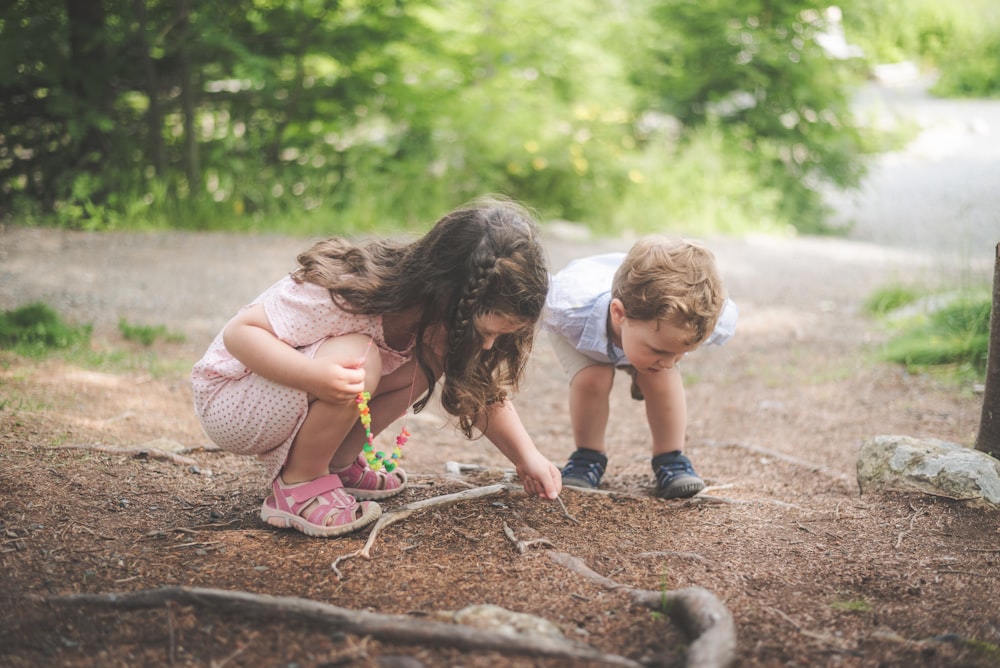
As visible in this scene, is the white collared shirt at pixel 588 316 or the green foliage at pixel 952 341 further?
the green foliage at pixel 952 341

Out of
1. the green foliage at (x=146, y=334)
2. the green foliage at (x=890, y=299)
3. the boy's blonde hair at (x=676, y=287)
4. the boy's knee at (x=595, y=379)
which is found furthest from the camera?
the green foliage at (x=890, y=299)

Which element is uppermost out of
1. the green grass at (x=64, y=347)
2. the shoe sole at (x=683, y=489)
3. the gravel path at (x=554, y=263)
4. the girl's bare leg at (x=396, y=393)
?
the girl's bare leg at (x=396, y=393)

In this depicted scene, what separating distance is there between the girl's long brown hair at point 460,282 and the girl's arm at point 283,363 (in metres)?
0.18

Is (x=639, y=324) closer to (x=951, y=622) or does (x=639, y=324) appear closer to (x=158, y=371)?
(x=951, y=622)

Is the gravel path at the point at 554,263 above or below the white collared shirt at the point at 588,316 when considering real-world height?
below

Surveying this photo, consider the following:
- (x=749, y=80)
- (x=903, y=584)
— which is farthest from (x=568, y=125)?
(x=903, y=584)

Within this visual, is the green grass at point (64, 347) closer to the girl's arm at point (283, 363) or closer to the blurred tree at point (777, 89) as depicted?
the girl's arm at point (283, 363)

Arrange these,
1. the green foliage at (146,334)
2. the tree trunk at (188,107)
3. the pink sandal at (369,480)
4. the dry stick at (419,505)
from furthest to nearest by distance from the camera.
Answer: the tree trunk at (188,107) < the green foliage at (146,334) < the pink sandal at (369,480) < the dry stick at (419,505)

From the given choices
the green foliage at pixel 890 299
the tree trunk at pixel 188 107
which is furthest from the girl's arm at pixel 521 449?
the tree trunk at pixel 188 107

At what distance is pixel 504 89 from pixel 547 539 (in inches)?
339

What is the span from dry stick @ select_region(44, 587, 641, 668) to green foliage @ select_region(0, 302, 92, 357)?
2655 mm

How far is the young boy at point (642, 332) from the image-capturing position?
2.71m

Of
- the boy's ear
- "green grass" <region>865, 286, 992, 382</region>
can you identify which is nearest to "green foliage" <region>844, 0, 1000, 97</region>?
"green grass" <region>865, 286, 992, 382</region>

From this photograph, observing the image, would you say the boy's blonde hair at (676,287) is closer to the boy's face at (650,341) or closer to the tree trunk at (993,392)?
the boy's face at (650,341)
